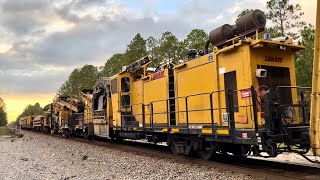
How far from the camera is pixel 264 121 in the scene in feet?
28.3

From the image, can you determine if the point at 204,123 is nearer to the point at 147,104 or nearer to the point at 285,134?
the point at 285,134

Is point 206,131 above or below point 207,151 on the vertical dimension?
above

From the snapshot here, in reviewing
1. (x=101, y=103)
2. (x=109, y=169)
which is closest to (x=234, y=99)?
(x=109, y=169)

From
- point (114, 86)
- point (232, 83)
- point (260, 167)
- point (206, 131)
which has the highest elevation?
point (114, 86)

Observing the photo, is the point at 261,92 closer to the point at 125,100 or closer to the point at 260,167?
the point at 260,167

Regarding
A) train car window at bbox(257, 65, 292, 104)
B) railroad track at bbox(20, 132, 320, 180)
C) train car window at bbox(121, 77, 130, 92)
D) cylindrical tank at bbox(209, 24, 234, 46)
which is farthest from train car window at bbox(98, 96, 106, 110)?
train car window at bbox(257, 65, 292, 104)

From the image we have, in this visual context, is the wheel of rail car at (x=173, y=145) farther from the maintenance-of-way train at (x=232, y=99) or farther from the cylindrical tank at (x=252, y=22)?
the cylindrical tank at (x=252, y=22)

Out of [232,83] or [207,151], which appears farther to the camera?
[207,151]

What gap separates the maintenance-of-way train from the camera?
859cm

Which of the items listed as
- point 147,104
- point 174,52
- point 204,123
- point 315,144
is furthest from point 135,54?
point 315,144

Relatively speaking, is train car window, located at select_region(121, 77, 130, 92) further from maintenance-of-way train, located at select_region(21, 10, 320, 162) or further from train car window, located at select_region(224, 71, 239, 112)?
train car window, located at select_region(224, 71, 239, 112)

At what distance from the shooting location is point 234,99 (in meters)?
9.84

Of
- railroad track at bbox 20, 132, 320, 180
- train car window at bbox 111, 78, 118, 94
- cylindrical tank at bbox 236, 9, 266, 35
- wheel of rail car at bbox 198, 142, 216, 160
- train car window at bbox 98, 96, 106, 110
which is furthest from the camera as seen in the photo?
train car window at bbox 98, 96, 106, 110

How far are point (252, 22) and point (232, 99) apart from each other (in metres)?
2.22
